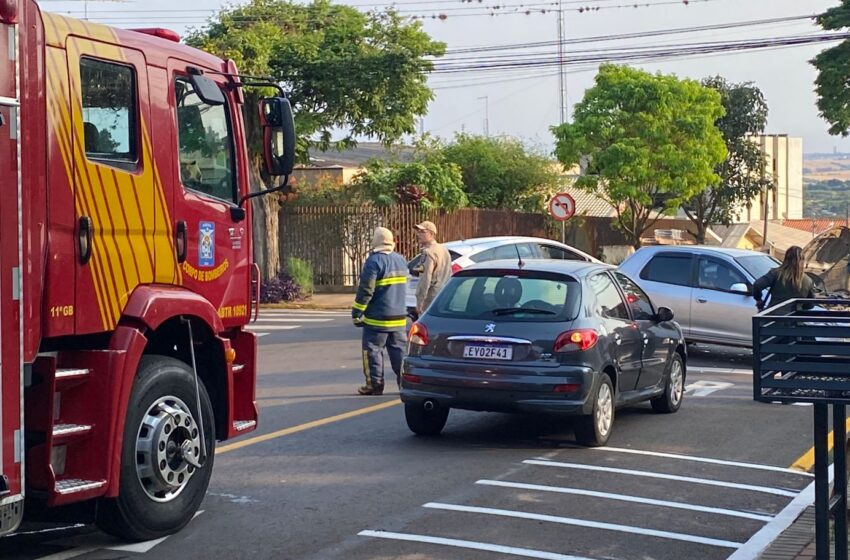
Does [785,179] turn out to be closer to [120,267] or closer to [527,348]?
[527,348]

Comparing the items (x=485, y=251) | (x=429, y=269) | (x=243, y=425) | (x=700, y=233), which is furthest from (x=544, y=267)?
(x=700, y=233)

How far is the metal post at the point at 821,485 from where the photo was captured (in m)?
5.61

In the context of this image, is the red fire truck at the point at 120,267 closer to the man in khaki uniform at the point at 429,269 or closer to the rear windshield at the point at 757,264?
the man in khaki uniform at the point at 429,269

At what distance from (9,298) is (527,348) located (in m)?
4.92

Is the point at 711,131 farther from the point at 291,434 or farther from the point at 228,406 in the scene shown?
the point at 228,406

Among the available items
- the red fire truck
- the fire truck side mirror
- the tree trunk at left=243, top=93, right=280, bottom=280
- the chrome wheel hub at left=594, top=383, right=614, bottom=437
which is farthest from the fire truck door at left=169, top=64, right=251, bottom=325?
the tree trunk at left=243, top=93, right=280, bottom=280

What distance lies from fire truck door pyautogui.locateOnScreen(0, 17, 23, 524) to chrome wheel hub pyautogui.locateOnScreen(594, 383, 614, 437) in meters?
5.31

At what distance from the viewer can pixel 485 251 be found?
1859cm

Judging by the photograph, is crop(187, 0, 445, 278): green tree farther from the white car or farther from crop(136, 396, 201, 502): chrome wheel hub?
crop(136, 396, 201, 502): chrome wheel hub

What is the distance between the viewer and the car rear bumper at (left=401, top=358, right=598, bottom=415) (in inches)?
375

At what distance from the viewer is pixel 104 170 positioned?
6.61 meters

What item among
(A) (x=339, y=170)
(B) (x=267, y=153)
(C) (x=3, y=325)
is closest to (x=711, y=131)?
(A) (x=339, y=170)

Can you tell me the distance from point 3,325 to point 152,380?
4.57 feet

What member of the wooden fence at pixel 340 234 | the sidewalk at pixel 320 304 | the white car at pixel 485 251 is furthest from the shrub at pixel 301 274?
the white car at pixel 485 251
